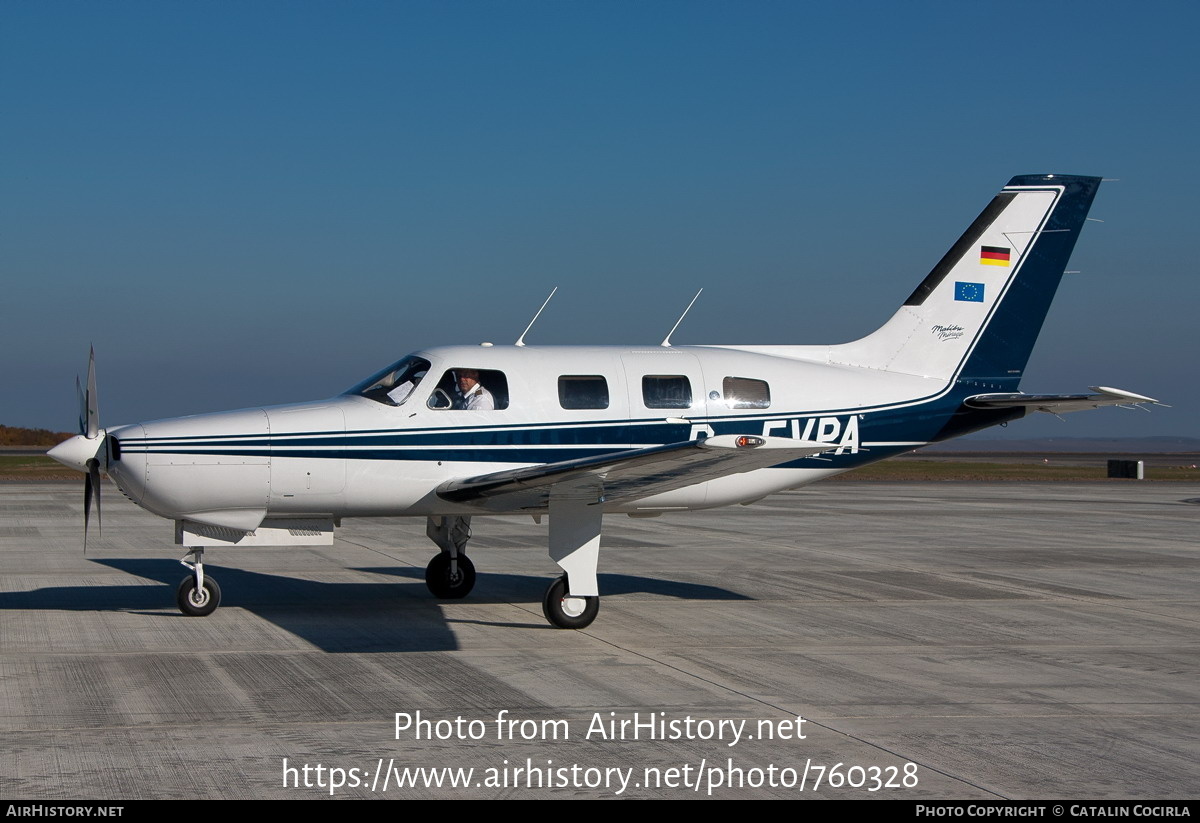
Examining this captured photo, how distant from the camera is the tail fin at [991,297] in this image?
13852 millimetres

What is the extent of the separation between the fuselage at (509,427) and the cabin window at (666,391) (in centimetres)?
1

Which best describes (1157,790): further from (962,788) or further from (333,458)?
(333,458)

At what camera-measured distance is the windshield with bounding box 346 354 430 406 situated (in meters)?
11.8

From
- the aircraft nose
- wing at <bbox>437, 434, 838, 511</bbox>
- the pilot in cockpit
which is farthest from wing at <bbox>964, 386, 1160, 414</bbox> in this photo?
the aircraft nose

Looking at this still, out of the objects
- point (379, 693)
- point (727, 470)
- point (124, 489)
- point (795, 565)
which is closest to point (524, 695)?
point (379, 693)

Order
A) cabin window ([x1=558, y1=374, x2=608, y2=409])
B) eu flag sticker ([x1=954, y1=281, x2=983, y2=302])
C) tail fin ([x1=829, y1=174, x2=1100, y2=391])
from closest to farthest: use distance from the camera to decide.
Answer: cabin window ([x1=558, y1=374, x2=608, y2=409]) < tail fin ([x1=829, y1=174, x2=1100, y2=391]) < eu flag sticker ([x1=954, y1=281, x2=983, y2=302])

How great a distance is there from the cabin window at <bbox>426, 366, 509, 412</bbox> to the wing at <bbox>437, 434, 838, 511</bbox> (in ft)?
2.33

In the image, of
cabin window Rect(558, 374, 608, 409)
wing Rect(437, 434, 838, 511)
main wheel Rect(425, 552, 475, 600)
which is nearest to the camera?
wing Rect(437, 434, 838, 511)

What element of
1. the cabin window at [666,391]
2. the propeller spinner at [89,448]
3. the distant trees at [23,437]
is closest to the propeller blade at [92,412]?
the propeller spinner at [89,448]

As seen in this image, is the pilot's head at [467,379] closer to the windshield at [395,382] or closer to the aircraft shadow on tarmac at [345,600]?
the windshield at [395,382]

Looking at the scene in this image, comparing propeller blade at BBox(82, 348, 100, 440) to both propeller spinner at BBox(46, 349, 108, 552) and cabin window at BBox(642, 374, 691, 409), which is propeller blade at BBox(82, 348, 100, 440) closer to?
propeller spinner at BBox(46, 349, 108, 552)

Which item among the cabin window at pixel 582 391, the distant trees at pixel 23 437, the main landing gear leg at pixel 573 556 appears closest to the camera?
the main landing gear leg at pixel 573 556

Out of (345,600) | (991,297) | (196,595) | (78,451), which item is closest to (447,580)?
(345,600)

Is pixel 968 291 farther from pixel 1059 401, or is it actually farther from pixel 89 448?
pixel 89 448
